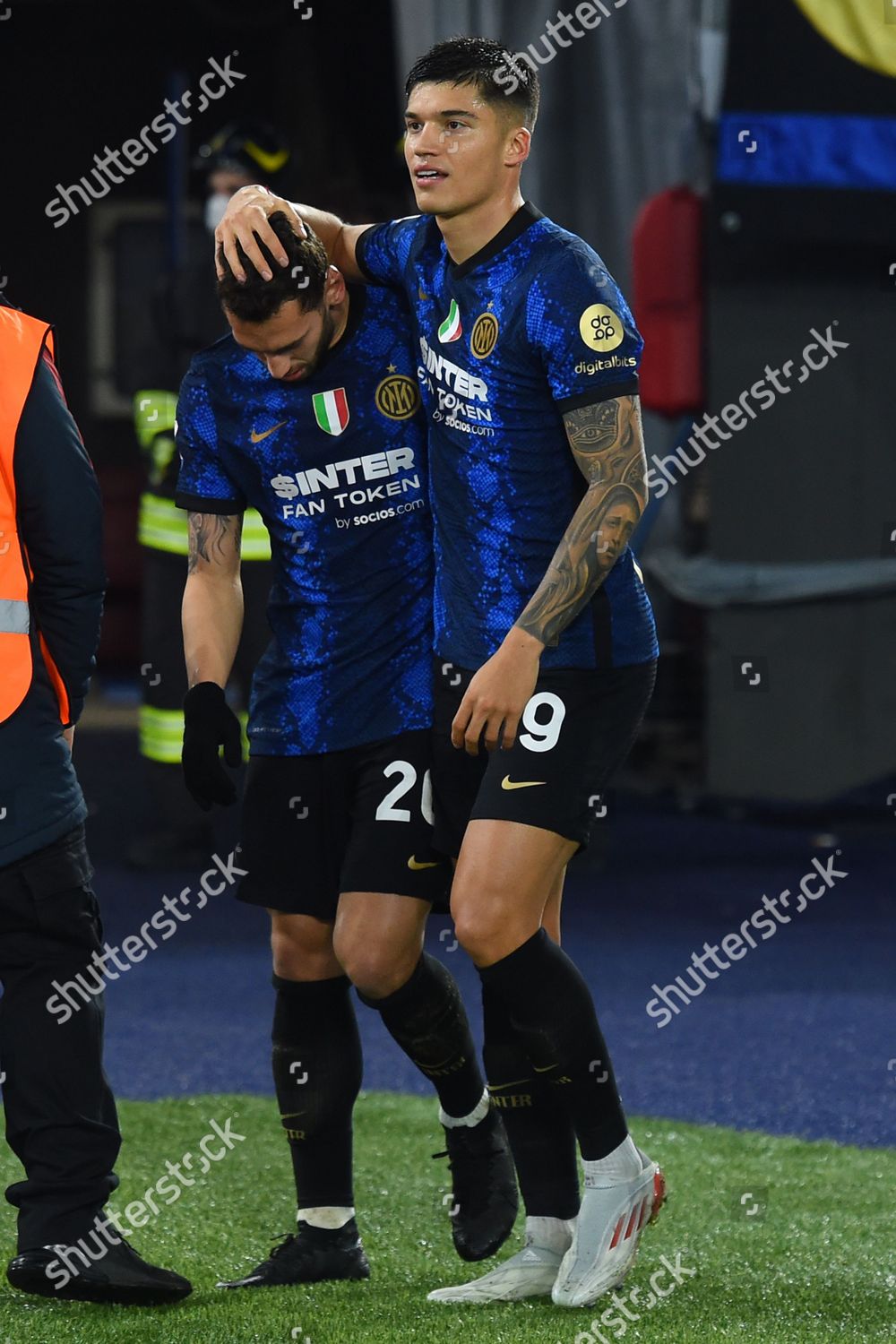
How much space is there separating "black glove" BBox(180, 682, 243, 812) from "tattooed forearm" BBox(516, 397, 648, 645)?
0.53 meters

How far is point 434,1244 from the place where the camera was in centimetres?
340

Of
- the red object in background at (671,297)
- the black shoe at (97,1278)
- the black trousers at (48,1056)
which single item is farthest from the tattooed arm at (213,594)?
the red object in background at (671,297)

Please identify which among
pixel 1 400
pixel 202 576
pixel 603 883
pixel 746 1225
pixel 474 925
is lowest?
pixel 603 883

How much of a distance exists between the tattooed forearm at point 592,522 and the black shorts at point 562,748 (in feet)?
0.43

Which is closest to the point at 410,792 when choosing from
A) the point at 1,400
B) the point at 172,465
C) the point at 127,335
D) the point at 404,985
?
the point at 404,985

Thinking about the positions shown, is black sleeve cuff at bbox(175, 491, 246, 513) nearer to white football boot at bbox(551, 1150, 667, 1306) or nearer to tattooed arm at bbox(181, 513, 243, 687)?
tattooed arm at bbox(181, 513, 243, 687)

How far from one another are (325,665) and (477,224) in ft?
2.38

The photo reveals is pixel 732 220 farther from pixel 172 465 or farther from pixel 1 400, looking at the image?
pixel 1 400

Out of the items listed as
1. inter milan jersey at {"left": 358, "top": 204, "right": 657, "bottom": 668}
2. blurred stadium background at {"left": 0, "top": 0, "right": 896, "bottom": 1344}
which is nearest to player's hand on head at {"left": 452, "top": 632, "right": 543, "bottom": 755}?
inter milan jersey at {"left": 358, "top": 204, "right": 657, "bottom": 668}

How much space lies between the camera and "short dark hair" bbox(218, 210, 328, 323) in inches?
114

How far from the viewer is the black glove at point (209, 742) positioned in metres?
2.99

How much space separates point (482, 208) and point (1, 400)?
29.0 inches

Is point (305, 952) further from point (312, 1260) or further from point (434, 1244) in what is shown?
point (434, 1244)

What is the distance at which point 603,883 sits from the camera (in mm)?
6676
